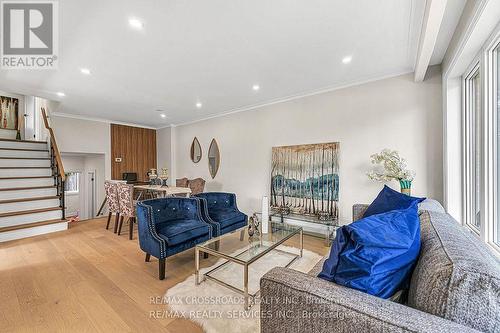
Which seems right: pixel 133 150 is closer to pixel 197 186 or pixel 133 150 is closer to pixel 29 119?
pixel 197 186

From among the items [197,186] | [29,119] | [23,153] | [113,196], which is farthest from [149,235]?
[29,119]

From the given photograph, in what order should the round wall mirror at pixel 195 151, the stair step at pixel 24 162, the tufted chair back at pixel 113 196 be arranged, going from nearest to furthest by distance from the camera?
the tufted chair back at pixel 113 196, the stair step at pixel 24 162, the round wall mirror at pixel 195 151

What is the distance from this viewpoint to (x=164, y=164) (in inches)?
259

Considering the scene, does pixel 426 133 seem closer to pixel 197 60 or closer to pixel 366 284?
pixel 366 284

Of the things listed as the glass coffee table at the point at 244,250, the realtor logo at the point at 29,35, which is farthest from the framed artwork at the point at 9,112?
the glass coffee table at the point at 244,250

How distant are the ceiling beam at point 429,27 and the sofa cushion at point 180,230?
9.80ft

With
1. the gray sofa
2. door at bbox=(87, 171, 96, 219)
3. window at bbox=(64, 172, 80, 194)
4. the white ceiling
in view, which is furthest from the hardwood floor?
window at bbox=(64, 172, 80, 194)

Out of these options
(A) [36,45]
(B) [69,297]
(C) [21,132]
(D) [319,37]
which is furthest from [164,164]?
(D) [319,37]

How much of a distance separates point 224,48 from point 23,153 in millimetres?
5481

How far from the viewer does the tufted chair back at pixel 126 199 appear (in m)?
3.59

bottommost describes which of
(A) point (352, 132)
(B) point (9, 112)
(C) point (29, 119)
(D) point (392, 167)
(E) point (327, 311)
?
(E) point (327, 311)

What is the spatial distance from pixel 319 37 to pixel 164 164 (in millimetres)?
5631

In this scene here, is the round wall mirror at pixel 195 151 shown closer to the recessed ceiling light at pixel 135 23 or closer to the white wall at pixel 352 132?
the white wall at pixel 352 132

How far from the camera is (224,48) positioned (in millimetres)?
2414
